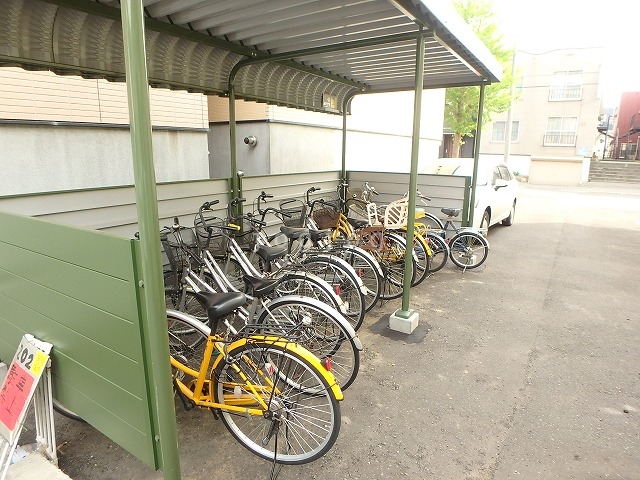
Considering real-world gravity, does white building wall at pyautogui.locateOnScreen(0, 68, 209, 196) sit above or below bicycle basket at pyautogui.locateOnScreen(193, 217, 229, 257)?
above

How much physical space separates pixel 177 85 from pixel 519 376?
465 cm

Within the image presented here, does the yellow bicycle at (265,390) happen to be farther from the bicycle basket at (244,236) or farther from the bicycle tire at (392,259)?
the bicycle tire at (392,259)

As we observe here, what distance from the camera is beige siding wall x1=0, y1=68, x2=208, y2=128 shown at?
4.63 metres

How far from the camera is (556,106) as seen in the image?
2417cm

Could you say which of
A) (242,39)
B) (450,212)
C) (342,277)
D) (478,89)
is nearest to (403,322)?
(342,277)

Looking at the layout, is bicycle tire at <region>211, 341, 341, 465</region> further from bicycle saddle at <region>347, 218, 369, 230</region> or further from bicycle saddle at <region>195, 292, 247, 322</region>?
bicycle saddle at <region>347, 218, 369, 230</region>

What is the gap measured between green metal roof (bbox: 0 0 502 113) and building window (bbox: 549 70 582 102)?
22.4 meters

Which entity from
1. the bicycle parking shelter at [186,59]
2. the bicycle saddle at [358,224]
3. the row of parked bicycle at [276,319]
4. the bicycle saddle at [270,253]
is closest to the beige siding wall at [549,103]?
the bicycle parking shelter at [186,59]

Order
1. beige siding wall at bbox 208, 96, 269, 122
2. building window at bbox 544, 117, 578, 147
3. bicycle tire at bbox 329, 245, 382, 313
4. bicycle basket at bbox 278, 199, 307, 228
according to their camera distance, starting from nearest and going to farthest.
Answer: bicycle tire at bbox 329, 245, 382, 313 → bicycle basket at bbox 278, 199, 307, 228 → beige siding wall at bbox 208, 96, 269, 122 → building window at bbox 544, 117, 578, 147

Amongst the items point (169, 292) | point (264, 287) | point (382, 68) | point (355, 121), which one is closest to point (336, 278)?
point (264, 287)

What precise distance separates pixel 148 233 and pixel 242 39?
3.74 meters

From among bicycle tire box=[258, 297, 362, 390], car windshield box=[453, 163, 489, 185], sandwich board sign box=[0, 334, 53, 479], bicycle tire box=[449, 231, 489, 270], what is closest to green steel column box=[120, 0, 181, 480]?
sandwich board sign box=[0, 334, 53, 479]

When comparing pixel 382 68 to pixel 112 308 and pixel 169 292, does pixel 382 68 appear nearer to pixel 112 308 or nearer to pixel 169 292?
pixel 169 292

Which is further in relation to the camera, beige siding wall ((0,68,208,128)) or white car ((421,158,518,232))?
white car ((421,158,518,232))
